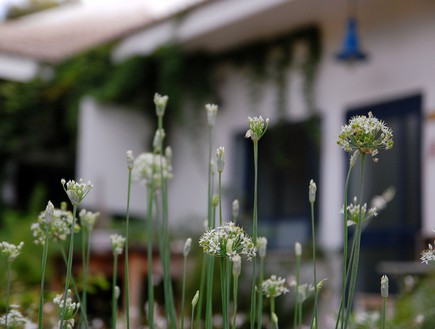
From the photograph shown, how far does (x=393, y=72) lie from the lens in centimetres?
742

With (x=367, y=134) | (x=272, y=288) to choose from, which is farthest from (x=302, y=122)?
(x=367, y=134)

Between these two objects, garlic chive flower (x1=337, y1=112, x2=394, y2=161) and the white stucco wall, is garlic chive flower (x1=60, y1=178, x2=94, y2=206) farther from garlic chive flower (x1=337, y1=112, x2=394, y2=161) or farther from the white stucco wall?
the white stucco wall

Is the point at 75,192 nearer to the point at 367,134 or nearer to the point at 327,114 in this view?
the point at 367,134

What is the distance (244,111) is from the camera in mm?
9156

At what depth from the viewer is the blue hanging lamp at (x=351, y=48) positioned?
7156mm

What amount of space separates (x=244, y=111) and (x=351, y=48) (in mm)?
2225

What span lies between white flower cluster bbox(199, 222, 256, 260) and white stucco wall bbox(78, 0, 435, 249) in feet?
17.5

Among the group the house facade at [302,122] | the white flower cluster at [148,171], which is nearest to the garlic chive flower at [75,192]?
the white flower cluster at [148,171]

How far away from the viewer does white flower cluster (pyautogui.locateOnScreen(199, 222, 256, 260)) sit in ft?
5.10

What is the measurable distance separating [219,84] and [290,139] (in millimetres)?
1375

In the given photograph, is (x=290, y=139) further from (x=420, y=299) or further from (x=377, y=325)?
(x=377, y=325)

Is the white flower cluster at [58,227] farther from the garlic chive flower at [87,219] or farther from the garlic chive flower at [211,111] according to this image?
the garlic chive flower at [211,111]

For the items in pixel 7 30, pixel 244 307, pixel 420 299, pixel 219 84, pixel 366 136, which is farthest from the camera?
pixel 7 30

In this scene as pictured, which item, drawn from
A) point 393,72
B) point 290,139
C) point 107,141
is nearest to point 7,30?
point 107,141
